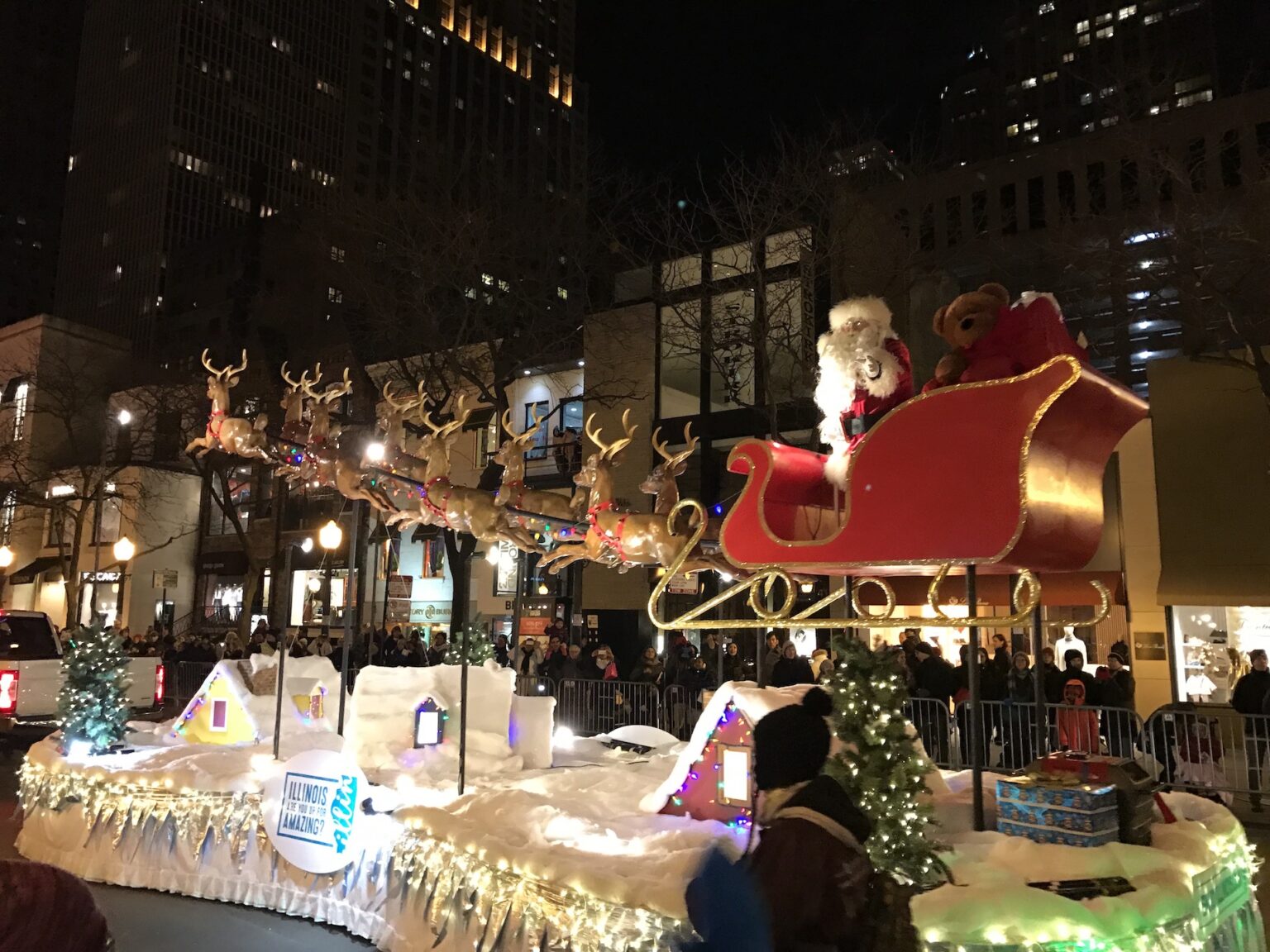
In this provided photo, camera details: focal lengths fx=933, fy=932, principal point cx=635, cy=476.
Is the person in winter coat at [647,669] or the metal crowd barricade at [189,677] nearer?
the person in winter coat at [647,669]

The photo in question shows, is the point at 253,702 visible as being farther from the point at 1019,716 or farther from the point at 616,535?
the point at 1019,716

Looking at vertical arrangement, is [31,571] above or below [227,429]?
below

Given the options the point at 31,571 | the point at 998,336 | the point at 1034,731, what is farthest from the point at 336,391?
the point at 31,571

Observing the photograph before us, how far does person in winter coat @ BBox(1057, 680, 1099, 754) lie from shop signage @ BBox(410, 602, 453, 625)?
19.6 m

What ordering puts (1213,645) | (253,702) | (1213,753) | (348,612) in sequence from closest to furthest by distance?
(348,612) → (253,702) → (1213,753) → (1213,645)

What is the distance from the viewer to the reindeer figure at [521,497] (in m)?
6.97

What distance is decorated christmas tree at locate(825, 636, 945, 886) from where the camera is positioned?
4.47 meters

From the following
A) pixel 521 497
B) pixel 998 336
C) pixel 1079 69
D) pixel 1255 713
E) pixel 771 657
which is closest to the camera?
pixel 998 336

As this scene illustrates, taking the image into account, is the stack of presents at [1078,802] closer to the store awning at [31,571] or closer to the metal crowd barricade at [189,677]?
the metal crowd barricade at [189,677]

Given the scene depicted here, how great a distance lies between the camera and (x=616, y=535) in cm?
670

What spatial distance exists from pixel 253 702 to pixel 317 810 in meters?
3.64

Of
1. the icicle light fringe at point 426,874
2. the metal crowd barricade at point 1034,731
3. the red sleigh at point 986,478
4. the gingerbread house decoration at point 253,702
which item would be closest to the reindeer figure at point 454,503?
the icicle light fringe at point 426,874

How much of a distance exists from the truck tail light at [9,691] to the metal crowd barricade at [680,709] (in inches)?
323

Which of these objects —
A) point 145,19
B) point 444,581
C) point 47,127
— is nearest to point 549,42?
point 145,19
